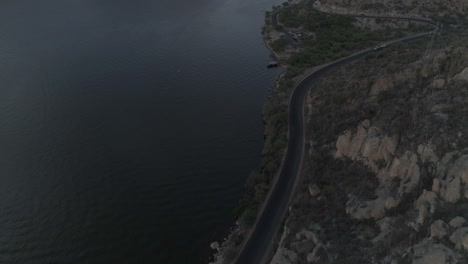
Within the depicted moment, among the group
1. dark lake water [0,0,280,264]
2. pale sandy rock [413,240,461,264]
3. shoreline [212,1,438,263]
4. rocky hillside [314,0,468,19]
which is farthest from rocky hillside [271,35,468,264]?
rocky hillside [314,0,468,19]

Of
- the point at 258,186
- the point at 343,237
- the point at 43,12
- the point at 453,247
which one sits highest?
the point at 43,12

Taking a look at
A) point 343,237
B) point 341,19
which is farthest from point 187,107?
point 341,19

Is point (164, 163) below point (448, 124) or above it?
below

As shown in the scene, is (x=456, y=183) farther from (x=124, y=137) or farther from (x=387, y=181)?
(x=124, y=137)

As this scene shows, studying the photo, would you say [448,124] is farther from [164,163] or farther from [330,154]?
[164,163]

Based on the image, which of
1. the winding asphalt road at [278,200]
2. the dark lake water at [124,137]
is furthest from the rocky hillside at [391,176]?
the dark lake water at [124,137]

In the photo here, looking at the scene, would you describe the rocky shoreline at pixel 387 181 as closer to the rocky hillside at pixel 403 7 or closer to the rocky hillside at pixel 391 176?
the rocky hillside at pixel 391 176
